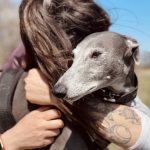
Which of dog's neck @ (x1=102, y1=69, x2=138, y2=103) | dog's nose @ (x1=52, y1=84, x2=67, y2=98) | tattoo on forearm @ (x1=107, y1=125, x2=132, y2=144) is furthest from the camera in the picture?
dog's neck @ (x1=102, y1=69, x2=138, y2=103)

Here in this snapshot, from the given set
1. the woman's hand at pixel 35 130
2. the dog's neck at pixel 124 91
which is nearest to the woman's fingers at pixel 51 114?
the woman's hand at pixel 35 130

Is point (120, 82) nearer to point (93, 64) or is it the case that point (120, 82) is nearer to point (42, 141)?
point (93, 64)

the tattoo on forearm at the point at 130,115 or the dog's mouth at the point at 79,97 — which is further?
the tattoo on forearm at the point at 130,115

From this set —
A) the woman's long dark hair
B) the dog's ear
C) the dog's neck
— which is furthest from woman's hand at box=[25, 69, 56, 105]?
the dog's ear

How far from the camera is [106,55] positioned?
256 centimetres

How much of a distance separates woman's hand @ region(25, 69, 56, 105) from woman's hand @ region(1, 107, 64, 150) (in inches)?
2.4

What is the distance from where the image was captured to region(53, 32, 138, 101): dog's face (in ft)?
7.88

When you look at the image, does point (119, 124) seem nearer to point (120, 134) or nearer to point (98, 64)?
point (120, 134)

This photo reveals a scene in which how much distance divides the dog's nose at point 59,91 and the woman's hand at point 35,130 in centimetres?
22

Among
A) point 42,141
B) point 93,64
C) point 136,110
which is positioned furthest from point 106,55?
point 42,141

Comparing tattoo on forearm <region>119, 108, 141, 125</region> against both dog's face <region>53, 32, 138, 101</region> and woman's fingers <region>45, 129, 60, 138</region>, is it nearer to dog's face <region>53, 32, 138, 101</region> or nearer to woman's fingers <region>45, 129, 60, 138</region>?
dog's face <region>53, 32, 138, 101</region>

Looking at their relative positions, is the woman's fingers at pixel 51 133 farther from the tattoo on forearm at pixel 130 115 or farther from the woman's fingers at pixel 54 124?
the tattoo on forearm at pixel 130 115

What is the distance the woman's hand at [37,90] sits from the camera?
249 centimetres

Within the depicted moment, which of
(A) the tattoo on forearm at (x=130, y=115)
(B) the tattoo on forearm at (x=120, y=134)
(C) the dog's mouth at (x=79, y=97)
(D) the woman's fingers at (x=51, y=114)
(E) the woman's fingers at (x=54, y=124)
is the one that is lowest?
(B) the tattoo on forearm at (x=120, y=134)
